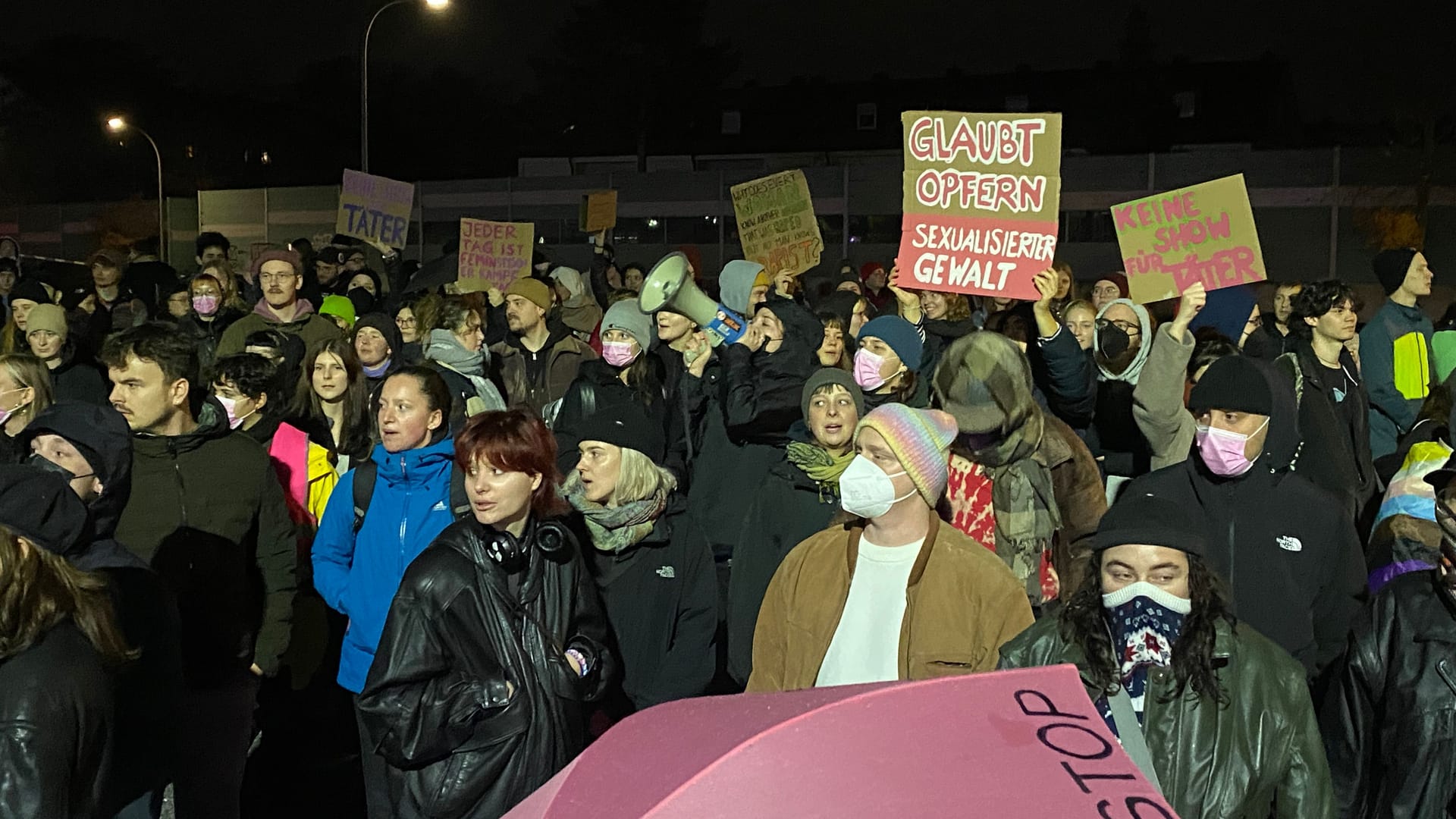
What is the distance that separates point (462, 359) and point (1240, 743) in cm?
576

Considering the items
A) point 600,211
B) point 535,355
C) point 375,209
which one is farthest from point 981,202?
point 600,211

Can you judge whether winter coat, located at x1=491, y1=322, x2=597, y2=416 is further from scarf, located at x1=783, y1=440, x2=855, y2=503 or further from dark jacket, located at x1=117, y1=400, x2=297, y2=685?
dark jacket, located at x1=117, y1=400, x2=297, y2=685

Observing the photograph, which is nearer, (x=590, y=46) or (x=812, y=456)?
(x=812, y=456)

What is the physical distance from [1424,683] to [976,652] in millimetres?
1154

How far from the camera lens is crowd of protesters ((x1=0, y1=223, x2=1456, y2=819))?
357 centimetres

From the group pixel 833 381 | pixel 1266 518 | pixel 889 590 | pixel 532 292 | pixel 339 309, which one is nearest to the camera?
pixel 889 590

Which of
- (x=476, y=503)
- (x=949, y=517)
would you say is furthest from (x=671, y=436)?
(x=476, y=503)

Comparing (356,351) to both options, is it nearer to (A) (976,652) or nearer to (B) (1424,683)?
(A) (976,652)

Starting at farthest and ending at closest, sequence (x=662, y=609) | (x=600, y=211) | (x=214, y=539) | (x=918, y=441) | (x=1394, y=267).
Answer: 1. (x=600, y=211)
2. (x=1394, y=267)
3. (x=214, y=539)
4. (x=662, y=609)
5. (x=918, y=441)

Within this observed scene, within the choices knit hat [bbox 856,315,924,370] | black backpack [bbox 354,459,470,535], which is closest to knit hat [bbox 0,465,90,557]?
black backpack [bbox 354,459,470,535]

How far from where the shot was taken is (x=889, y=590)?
441 cm

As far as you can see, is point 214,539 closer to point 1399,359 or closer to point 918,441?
point 918,441

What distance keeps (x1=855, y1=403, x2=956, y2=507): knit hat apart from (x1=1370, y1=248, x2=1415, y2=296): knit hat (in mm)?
5912

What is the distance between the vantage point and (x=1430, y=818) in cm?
388
